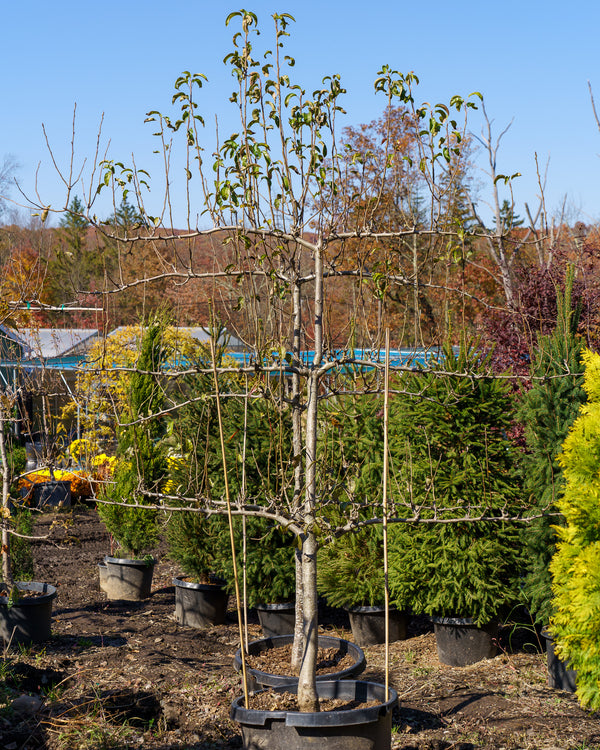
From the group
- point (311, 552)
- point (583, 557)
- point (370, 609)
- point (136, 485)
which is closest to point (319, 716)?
point (311, 552)

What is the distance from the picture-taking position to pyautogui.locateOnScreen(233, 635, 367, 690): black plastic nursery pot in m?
3.85

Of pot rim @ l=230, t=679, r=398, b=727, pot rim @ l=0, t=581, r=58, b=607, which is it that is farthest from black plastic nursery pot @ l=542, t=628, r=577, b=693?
pot rim @ l=0, t=581, r=58, b=607

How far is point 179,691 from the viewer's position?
4.50 metres

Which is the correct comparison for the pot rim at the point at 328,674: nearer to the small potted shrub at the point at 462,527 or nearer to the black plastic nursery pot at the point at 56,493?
the small potted shrub at the point at 462,527

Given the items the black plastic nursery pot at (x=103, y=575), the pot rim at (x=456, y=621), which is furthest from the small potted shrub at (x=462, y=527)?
the black plastic nursery pot at (x=103, y=575)

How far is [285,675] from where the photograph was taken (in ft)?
13.2

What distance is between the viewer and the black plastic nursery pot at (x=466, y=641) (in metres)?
5.15

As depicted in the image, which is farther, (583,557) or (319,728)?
(583,557)

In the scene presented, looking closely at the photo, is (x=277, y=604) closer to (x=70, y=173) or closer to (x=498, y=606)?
(x=498, y=606)

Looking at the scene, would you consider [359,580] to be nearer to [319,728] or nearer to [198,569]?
[198,569]

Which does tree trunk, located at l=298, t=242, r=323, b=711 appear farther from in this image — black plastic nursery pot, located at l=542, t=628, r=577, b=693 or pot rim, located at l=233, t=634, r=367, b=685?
black plastic nursery pot, located at l=542, t=628, r=577, b=693

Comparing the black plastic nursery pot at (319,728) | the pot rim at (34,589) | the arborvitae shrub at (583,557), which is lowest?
the pot rim at (34,589)

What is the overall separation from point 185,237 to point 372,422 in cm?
279

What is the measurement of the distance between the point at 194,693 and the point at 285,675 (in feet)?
2.62
